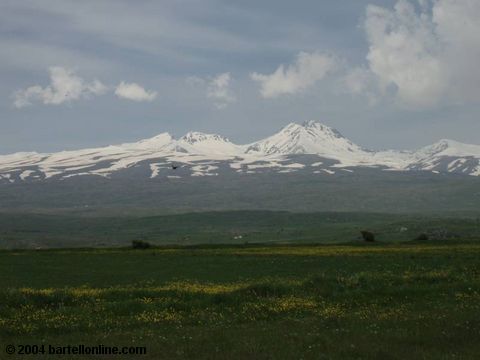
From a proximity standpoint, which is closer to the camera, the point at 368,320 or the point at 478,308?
the point at 368,320

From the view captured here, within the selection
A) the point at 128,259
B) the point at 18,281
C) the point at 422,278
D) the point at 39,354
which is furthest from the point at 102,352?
the point at 128,259

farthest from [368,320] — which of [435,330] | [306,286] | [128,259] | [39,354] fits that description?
[128,259]

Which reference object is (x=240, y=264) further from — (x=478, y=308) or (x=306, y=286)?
(x=478, y=308)

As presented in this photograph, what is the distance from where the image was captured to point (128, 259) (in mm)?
63312

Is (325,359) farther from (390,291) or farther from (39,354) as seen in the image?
(390,291)

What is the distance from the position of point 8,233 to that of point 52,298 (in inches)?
7215

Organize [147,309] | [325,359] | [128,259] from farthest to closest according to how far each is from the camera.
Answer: [128,259]
[147,309]
[325,359]

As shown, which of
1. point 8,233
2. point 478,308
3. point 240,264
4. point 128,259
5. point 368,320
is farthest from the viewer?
point 8,233

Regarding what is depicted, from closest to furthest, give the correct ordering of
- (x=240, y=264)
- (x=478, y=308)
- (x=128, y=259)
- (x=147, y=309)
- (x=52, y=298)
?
1. (x=478, y=308)
2. (x=147, y=309)
3. (x=52, y=298)
4. (x=240, y=264)
5. (x=128, y=259)

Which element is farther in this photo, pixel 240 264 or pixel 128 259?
pixel 128 259

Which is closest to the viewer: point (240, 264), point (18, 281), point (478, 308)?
point (478, 308)

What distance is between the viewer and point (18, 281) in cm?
4450

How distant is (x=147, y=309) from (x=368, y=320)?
1094 centimetres

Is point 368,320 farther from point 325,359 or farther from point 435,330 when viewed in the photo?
point 325,359
